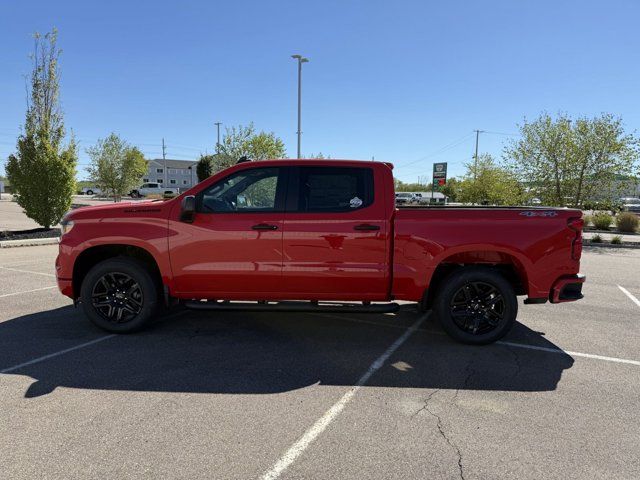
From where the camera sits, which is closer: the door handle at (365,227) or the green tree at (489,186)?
the door handle at (365,227)

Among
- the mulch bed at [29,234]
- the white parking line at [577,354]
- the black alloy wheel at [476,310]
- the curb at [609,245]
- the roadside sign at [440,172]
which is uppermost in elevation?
the roadside sign at [440,172]

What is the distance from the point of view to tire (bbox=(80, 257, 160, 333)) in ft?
16.3

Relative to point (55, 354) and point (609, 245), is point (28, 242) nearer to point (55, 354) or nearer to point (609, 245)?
point (55, 354)

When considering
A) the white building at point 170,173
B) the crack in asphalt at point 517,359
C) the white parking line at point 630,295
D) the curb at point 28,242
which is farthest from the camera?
the white building at point 170,173

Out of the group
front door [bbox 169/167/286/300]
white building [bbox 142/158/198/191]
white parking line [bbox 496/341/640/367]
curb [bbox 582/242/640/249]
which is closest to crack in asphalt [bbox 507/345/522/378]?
white parking line [bbox 496/341/640/367]

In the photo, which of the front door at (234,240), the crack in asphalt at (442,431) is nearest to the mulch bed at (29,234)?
the front door at (234,240)

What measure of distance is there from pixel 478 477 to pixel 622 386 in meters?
2.20

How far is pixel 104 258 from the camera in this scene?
17.4 feet

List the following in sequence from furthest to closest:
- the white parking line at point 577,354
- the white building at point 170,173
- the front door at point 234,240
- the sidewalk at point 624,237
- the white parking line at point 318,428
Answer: the white building at point 170,173, the sidewalk at point 624,237, the front door at point 234,240, the white parking line at point 577,354, the white parking line at point 318,428

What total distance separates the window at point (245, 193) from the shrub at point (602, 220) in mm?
25065

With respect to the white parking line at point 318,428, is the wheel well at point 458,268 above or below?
above

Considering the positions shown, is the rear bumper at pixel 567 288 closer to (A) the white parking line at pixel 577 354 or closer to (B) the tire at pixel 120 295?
(A) the white parking line at pixel 577 354

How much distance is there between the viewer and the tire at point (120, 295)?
195 inches

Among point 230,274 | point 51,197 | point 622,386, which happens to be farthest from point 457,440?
point 51,197
